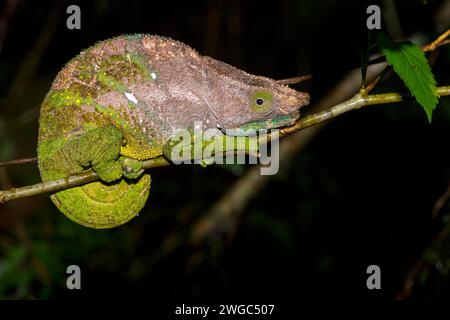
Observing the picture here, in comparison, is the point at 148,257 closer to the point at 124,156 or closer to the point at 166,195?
the point at 166,195

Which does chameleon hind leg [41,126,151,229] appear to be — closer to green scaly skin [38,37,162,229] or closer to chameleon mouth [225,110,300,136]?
green scaly skin [38,37,162,229]

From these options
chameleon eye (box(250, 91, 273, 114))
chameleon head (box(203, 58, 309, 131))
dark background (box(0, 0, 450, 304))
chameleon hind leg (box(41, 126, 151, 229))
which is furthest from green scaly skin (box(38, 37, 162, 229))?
dark background (box(0, 0, 450, 304))

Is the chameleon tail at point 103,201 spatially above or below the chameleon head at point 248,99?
below

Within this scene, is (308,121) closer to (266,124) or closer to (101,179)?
(266,124)

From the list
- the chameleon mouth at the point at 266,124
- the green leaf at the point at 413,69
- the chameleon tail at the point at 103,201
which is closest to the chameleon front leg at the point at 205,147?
the chameleon mouth at the point at 266,124

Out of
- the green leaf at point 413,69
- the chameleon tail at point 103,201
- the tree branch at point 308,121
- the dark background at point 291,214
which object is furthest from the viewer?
the dark background at point 291,214

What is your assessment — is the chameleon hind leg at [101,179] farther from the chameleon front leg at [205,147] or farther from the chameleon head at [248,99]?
the chameleon head at [248,99]

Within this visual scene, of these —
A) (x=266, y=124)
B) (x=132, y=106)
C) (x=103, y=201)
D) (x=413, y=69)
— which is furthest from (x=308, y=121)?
(x=103, y=201)

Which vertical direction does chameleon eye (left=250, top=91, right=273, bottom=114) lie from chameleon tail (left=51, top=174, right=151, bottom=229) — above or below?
above
